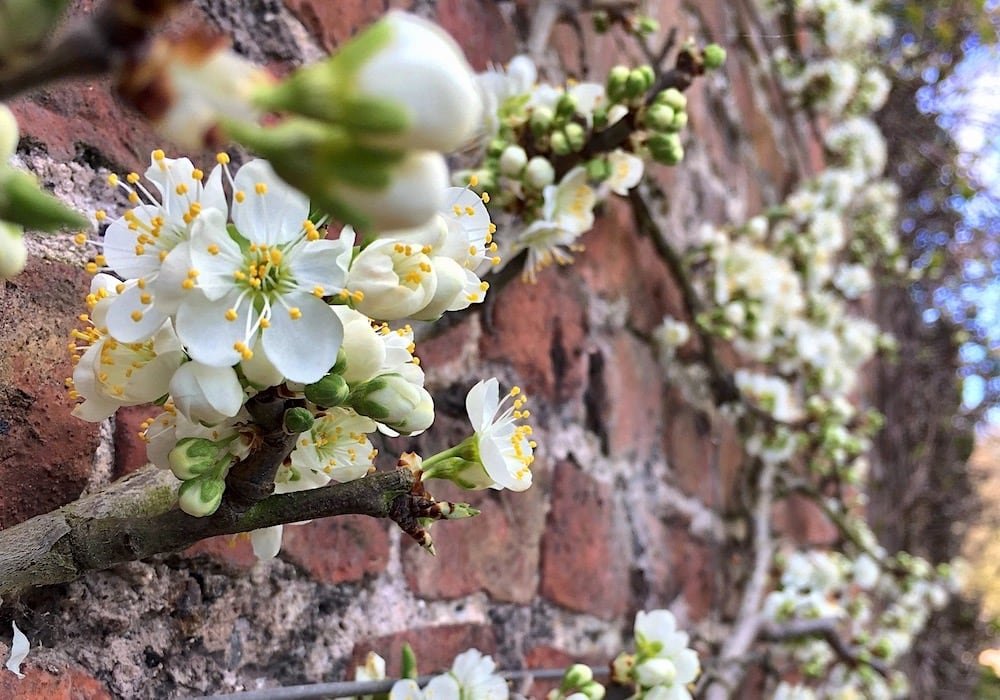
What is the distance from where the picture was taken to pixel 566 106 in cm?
83

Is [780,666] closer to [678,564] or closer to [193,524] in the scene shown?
[678,564]

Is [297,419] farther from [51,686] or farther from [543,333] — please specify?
[543,333]

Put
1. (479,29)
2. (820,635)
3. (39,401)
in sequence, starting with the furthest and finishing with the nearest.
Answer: (820,635)
(479,29)
(39,401)

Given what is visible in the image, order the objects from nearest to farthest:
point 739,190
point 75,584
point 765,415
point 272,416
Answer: point 272,416 → point 75,584 → point 765,415 → point 739,190

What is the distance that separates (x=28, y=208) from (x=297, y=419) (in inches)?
7.2

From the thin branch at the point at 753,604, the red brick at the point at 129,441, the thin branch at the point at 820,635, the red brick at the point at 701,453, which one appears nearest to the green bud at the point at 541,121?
the red brick at the point at 129,441

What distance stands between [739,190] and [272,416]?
1.45 m

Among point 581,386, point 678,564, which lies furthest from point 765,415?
point 581,386

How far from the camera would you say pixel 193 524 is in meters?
0.43

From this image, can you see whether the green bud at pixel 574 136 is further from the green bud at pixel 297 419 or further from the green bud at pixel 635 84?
the green bud at pixel 297 419

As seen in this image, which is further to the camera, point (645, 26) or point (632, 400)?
point (632, 400)

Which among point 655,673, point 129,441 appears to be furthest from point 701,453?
point 129,441

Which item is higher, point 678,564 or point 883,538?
point 883,538

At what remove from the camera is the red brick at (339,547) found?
658 millimetres
